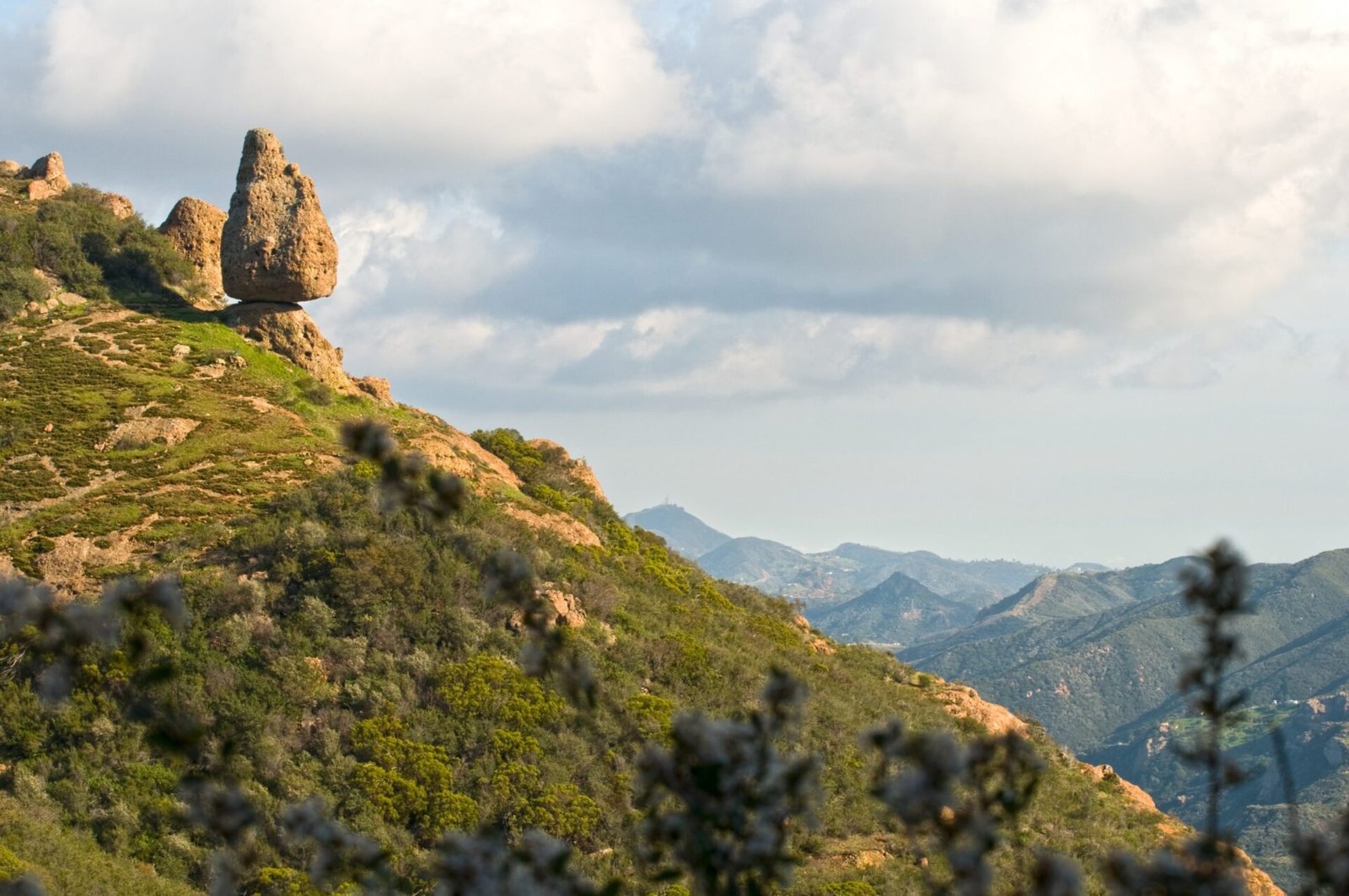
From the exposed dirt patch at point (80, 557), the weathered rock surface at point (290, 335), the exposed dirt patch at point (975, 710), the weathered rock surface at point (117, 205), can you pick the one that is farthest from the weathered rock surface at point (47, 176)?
the exposed dirt patch at point (975, 710)

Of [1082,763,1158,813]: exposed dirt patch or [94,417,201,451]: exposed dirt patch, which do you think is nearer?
[94,417,201,451]: exposed dirt patch

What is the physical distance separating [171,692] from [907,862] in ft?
53.3

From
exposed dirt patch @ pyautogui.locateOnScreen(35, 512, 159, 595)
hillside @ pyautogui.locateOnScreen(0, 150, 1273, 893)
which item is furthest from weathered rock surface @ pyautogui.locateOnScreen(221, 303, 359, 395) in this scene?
exposed dirt patch @ pyautogui.locateOnScreen(35, 512, 159, 595)

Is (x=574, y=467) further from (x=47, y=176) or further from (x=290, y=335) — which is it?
(x=47, y=176)

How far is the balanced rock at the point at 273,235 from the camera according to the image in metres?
43.0

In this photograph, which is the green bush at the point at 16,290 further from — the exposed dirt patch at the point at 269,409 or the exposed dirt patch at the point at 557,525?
the exposed dirt patch at the point at 557,525

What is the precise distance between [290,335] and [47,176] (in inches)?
784

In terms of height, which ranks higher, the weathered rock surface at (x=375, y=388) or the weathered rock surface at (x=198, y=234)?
the weathered rock surface at (x=198, y=234)

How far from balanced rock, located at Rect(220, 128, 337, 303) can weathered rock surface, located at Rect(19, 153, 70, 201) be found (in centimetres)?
1486

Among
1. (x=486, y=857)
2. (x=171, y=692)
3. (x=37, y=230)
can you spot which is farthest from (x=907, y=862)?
(x=37, y=230)

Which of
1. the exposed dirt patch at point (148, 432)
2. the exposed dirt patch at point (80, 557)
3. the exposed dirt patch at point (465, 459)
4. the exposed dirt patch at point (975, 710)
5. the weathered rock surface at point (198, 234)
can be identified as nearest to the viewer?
the exposed dirt patch at point (80, 557)

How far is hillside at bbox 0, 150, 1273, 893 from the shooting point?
25.3 meters

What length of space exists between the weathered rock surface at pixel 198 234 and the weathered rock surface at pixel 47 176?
239 inches

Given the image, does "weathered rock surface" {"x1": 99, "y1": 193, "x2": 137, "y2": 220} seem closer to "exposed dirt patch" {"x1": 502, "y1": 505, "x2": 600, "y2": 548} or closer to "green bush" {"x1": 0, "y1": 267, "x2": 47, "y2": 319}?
"green bush" {"x1": 0, "y1": 267, "x2": 47, "y2": 319}
